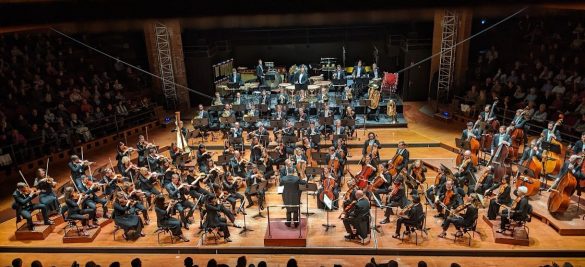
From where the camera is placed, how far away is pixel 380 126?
15.5m

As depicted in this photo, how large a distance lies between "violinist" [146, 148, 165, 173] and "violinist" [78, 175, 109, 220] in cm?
145

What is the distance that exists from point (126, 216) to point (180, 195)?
→ 112 centimetres

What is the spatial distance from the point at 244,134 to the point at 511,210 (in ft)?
28.3

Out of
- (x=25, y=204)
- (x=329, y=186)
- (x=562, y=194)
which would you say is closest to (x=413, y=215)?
(x=329, y=186)

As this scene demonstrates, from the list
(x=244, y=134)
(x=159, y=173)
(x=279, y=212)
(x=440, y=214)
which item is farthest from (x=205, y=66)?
(x=440, y=214)

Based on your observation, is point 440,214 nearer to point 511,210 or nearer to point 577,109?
point 511,210

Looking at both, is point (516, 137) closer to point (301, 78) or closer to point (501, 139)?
point (501, 139)

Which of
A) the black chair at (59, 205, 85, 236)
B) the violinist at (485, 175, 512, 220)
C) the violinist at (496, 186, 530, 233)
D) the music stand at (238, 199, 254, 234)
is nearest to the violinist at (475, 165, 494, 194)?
the violinist at (485, 175, 512, 220)

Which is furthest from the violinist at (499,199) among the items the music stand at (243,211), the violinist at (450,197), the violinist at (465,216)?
the music stand at (243,211)

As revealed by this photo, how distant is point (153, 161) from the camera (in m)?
11.7

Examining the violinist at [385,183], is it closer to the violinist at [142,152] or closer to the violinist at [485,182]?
the violinist at [485,182]

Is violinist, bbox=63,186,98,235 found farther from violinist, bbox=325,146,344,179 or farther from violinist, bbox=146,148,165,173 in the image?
violinist, bbox=325,146,344,179

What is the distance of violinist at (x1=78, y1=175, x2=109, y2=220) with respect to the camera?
1020cm

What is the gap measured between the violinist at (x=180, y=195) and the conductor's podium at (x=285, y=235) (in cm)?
167
